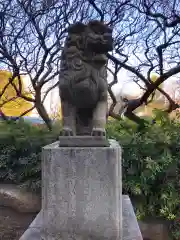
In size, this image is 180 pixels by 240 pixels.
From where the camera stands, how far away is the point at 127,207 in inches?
172

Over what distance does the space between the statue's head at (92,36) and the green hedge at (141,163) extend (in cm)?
287

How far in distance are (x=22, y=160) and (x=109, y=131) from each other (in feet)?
6.03

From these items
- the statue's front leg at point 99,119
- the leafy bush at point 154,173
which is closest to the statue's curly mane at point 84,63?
the statue's front leg at point 99,119

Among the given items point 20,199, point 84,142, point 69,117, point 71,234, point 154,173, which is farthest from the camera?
point 20,199

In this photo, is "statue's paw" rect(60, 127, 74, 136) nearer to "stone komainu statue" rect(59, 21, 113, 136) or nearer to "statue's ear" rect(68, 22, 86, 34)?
"stone komainu statue" rect(59, 21, 113, 136)

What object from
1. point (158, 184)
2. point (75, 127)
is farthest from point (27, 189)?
point (75, 127)

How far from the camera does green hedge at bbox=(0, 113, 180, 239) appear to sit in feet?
18.2

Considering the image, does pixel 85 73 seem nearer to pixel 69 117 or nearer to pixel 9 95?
pixel 69 117

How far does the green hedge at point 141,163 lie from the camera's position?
219 inches

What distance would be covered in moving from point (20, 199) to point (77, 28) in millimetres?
3741

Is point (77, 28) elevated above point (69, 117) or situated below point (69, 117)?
above

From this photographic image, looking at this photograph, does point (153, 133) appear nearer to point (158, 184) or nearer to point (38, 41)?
point (158, 184)

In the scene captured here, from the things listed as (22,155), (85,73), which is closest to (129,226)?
(85,73)

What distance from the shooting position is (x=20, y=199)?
5863 mm
